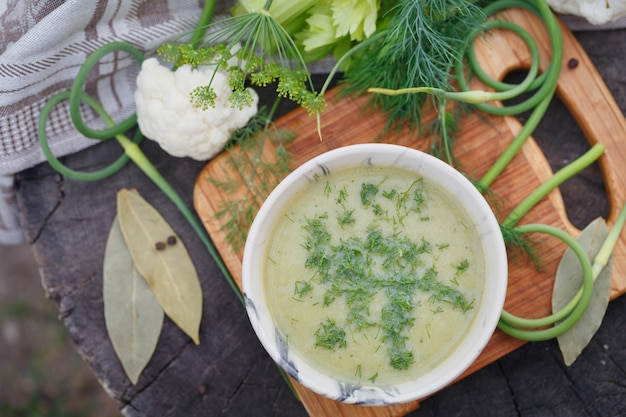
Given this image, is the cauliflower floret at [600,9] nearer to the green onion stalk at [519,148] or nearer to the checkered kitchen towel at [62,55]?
the green onion stalk at [519,148]

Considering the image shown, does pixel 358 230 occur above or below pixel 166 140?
below

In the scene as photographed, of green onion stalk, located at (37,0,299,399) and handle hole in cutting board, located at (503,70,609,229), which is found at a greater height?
green onion stalk, located at (37,0,299,399)

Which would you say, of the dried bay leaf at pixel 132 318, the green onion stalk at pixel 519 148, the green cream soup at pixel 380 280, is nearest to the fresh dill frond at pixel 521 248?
the green onion stalk at pixel 519 148

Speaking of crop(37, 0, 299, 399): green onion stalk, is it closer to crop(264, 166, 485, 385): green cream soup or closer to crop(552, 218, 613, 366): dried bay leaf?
crop(264, 166, 485, 385): green cream soup

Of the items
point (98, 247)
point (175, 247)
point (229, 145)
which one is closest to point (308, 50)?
point (229, 145)

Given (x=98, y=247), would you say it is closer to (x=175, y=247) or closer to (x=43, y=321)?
(x=175, y=247)

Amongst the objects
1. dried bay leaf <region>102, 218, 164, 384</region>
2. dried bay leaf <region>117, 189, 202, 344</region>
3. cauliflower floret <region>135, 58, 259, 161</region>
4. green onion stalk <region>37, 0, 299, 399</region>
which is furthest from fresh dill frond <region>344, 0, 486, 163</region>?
dried bay leaf <region>102, 218, 164, 384</region>
